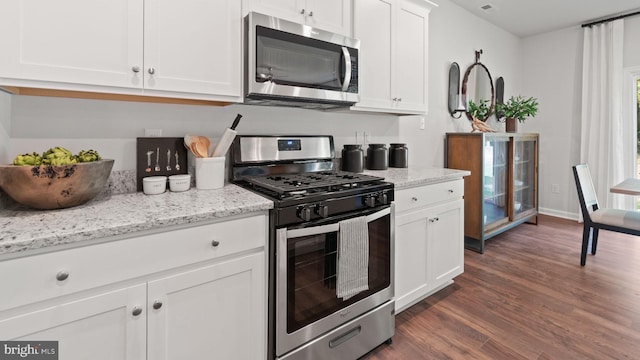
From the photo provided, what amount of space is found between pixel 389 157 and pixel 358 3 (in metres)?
1.22

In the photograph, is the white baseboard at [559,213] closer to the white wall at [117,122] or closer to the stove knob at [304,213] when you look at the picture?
the white wall at [117,122]

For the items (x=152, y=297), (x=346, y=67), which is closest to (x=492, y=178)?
(x=346, y=67)

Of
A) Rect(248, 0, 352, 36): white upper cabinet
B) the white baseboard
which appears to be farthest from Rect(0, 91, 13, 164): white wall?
the white baseboard

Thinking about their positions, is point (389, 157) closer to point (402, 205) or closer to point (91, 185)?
point (402, 205)

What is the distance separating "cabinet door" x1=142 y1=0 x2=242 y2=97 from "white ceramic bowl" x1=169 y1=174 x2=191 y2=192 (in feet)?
1.40

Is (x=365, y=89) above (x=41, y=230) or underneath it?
above

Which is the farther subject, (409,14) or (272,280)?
(409,14)

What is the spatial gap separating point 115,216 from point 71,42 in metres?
0.71

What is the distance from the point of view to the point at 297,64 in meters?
1.76

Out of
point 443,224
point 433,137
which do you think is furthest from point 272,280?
point 433,137

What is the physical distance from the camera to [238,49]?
160 cm

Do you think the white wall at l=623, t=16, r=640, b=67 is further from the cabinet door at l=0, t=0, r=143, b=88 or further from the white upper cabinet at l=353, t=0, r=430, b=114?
the cabinet door at l=0, t=0, r=143, b=88

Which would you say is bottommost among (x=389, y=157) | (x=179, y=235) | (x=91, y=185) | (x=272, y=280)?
(x=272, y=280)

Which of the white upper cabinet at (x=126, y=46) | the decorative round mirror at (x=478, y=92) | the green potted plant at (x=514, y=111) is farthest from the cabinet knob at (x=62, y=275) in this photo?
the green potted plant at (x=514, y=111)
